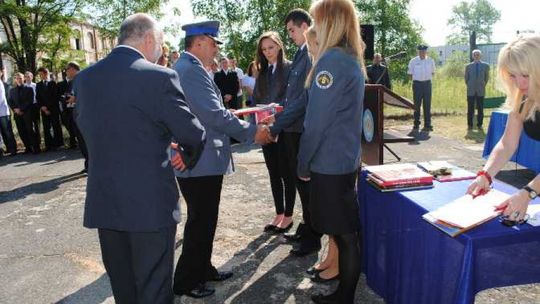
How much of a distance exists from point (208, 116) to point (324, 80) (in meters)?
0.86

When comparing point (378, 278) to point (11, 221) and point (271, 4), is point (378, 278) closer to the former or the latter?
point (11, 221)

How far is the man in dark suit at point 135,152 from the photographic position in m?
2.06

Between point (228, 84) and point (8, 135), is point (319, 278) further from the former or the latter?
point (8, 135)

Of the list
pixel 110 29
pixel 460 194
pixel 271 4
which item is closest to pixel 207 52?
pixel 460 194

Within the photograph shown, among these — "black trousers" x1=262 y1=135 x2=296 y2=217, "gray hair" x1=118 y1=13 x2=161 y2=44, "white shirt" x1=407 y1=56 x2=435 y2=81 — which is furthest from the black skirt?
"white shirt" x1=407 y1=56 x2=435 y2=81

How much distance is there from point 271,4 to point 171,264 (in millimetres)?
14608

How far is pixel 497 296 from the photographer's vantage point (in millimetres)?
3207

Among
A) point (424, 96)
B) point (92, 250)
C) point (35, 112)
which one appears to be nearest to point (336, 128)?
point (92, 250)

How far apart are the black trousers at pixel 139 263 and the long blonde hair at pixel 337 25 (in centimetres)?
132

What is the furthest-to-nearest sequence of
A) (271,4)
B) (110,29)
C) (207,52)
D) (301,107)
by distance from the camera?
(271,4), (110,29), (301,107), (207,52)

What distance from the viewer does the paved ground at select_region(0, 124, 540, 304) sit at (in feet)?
11.1

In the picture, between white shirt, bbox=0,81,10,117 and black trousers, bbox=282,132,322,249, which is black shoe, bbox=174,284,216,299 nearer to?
black trousers, bbox=282,132,322,249

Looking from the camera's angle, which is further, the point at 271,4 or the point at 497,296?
the point at 271,4

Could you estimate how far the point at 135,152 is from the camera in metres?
2.11
